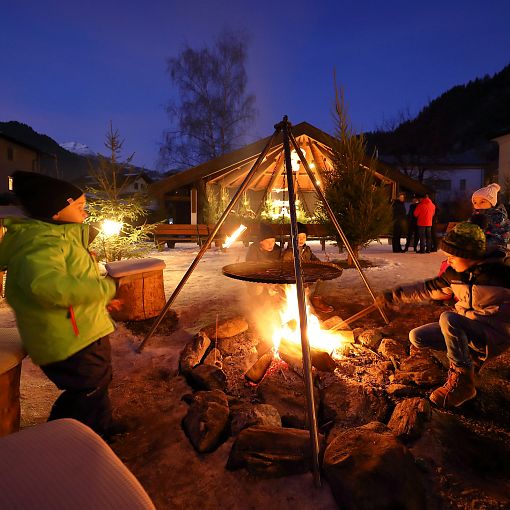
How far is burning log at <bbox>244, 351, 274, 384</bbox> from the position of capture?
11.1 ft

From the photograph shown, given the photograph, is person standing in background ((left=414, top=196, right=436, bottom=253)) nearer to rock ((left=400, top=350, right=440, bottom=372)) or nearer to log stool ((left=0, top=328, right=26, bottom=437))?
rock ((left=400, top=350, right=440, bottom=372))

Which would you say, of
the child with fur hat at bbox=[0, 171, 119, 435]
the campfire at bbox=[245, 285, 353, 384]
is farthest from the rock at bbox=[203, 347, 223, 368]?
the child with fur hat at bbox=[0, 171, 119, 435]

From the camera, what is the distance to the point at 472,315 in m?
3.03

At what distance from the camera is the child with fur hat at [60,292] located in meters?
1.97

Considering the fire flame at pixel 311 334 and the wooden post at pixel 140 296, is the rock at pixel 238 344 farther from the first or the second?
the wooden post at pixel 140 296

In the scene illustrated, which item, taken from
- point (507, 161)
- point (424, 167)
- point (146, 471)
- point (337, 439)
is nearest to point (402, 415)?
point (337, 439)

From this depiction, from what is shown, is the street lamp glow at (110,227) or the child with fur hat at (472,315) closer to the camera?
the child with fur hat at (472,315)

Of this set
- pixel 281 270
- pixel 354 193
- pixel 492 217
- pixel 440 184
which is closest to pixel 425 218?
pixel 354 193

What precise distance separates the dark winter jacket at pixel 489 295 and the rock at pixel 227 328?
2187mm

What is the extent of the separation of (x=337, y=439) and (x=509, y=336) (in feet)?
5.10

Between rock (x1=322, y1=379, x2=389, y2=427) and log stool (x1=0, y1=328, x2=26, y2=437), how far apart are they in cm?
201

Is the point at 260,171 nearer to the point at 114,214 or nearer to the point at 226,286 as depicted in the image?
the point at 114,214

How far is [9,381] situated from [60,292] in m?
0.65

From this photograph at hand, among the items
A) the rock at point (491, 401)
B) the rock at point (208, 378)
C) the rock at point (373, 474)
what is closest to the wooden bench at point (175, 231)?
the rock at point (208, 378)
